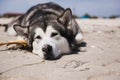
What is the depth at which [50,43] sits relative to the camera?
5.25m

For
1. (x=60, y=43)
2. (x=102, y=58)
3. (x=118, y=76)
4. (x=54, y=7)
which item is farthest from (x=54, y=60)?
(x=54, y=7)

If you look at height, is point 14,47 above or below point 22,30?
below

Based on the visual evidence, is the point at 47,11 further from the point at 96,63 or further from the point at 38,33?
the point at 96,63

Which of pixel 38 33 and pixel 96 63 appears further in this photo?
pixel 38 33

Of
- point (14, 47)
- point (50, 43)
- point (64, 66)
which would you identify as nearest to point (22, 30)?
point (14, 47)

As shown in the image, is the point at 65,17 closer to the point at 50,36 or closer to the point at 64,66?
the point at 50,36

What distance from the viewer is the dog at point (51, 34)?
209 inches

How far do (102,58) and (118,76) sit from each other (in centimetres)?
117

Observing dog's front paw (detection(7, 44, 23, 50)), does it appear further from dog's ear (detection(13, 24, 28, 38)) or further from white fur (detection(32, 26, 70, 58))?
white fur (detection(32, 26, 70, 58))

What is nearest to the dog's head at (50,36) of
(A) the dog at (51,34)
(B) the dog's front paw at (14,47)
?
(A) the dog at (51,34)

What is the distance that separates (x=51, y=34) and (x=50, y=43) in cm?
34

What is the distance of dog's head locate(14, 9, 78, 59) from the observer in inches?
208

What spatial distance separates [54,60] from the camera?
17.1 feet

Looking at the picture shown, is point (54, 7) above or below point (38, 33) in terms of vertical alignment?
above
